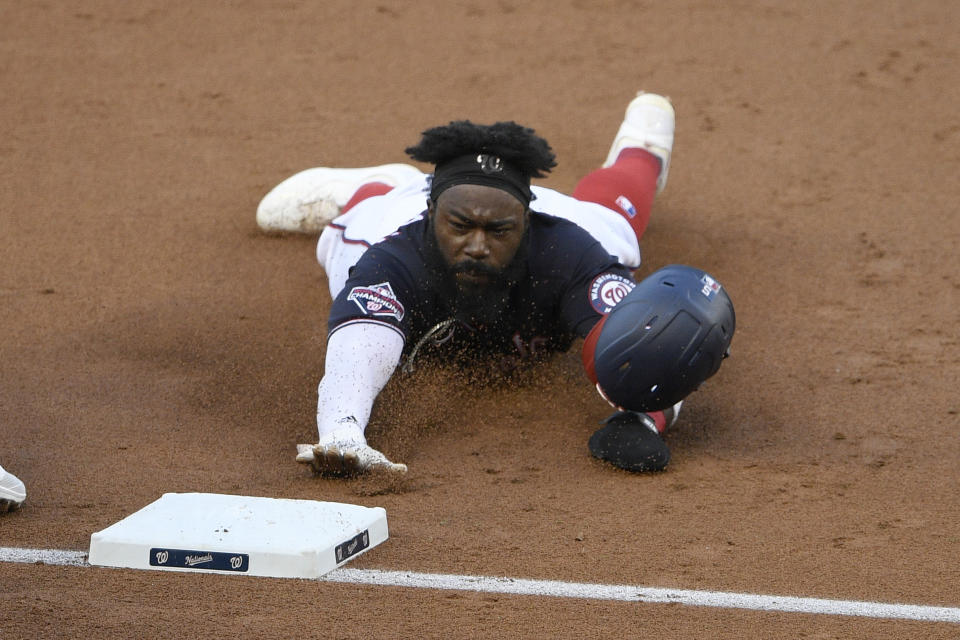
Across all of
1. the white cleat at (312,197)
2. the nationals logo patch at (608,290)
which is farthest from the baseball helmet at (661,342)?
the white cleat at (312,197)

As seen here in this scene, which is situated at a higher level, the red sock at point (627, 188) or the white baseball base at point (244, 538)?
the red sock at point (627, 188)

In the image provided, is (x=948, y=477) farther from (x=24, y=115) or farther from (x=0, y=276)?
(x=24, y=115)

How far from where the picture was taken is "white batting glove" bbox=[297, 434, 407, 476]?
404 centimetres

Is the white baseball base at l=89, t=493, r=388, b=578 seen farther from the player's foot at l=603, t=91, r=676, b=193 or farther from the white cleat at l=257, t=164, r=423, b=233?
the player's foot at l=603, t=91, r=676, b=193

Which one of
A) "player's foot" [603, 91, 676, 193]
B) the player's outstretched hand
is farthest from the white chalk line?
"player's foot" [603, 91, 676, 193]

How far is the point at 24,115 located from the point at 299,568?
570 centimetres

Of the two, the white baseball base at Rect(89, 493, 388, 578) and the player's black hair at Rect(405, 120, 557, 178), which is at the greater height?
the player's black hair at Rect(405, 120, 557, 178)

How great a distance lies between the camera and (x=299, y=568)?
3383 mm

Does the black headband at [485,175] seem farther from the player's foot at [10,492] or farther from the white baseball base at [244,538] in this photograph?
the player's foot at [10,492]

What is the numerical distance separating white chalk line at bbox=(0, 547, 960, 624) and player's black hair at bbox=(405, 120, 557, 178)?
178 cm

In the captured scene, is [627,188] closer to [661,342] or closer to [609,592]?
[661,342]

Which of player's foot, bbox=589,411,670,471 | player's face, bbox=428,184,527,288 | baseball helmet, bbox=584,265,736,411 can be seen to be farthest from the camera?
player's face, bbox=428,184,527,288

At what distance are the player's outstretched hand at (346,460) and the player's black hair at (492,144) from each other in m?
1.19

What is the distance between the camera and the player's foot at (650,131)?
6645 mm
